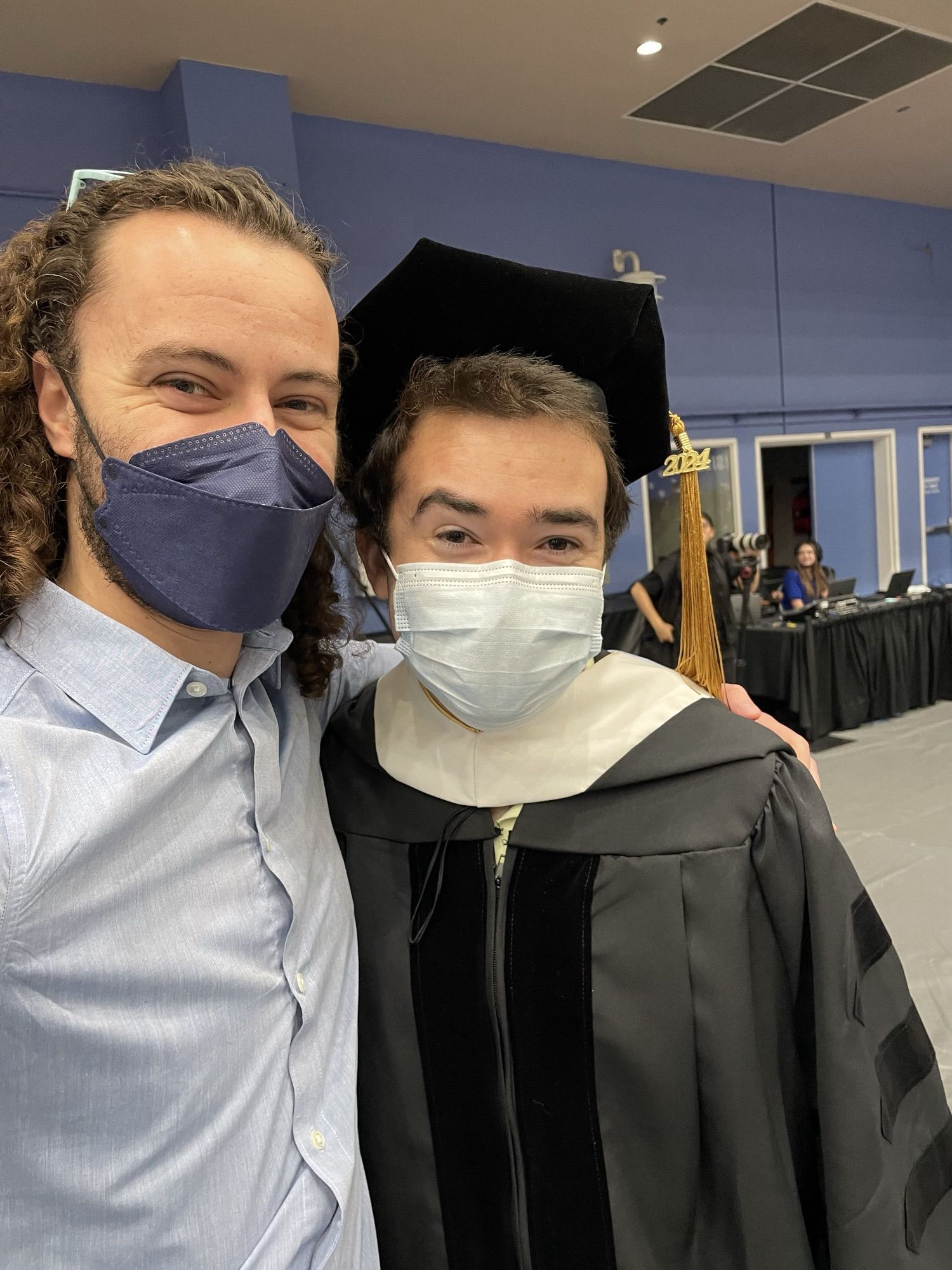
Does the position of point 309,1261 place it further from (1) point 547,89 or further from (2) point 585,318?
(1) point 547,89

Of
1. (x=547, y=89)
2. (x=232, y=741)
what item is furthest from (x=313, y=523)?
(x=547, y=89)

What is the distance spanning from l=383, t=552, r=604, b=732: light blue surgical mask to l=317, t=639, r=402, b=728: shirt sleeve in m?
0.28

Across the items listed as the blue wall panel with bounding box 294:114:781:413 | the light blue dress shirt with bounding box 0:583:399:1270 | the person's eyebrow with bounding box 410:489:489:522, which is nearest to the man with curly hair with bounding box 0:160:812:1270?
the light blue dress shirt with bounding box 0:583:399:1270

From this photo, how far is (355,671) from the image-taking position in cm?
151

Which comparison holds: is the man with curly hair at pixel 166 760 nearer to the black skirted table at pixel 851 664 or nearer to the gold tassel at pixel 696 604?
the gold tassel at pixel 696 604

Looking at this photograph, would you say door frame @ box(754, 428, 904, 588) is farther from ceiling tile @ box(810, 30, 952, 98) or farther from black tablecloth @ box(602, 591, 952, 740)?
ceiling tile @ box(810, 30, 952, 98)

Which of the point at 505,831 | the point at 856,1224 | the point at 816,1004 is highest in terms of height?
the point at 505,831

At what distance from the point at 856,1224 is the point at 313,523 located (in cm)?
108

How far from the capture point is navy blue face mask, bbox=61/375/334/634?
0.90 metres

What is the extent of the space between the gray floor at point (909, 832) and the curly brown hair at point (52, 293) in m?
2.73

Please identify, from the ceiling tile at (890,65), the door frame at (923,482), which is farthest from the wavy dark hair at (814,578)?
Result: the ceiling tile at (890,65)

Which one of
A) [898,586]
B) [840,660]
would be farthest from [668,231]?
[840,660]

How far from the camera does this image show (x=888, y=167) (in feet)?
23.6

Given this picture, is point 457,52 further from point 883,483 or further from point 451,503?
point 883,483
